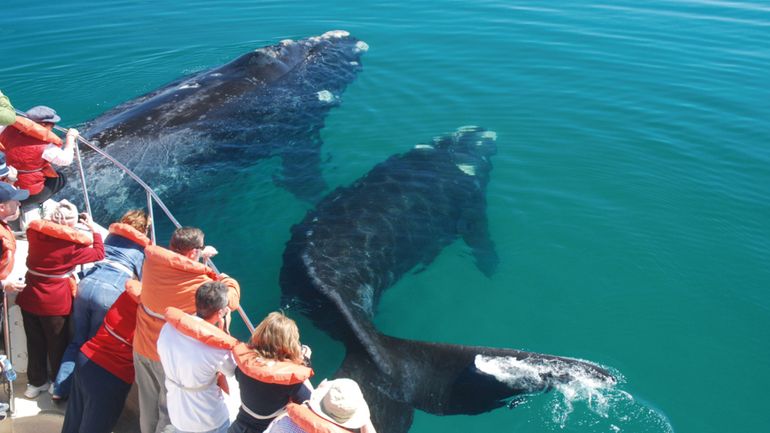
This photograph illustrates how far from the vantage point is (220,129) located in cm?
1496

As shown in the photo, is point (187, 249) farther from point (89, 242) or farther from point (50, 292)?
point (50, 292)

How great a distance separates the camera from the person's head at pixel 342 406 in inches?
180

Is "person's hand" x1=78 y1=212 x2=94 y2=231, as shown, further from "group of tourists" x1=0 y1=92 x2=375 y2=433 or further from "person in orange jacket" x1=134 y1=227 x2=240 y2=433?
"person in orange jacket" x1=134 y1=227 x2=240 y2=433

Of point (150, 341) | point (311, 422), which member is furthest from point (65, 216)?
point (311, 422)

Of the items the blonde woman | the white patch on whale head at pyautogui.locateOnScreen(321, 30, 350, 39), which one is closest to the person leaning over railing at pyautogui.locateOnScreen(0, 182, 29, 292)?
the blonde woman

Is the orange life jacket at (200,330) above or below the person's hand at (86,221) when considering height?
above

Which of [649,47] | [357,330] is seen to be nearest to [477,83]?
[649,47]

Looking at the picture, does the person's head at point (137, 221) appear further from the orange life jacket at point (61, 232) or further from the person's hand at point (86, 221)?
the orange life jacket at point (61, 232)

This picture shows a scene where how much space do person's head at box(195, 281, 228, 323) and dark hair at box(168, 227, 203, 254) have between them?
2.34ft

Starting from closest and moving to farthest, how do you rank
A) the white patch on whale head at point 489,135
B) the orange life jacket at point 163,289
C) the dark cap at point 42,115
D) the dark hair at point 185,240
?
1. the orange life jacket at point 163,289
2. the dark hair at point 185,240
3. the dark cap at point 42,115
4. the white patch on whale head at point 489,135

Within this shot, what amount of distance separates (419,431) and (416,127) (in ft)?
32.8

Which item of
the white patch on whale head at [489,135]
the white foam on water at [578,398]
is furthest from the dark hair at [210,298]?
Result: the white patch on whale head at [489,135]

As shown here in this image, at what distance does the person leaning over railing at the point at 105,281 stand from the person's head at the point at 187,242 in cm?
85

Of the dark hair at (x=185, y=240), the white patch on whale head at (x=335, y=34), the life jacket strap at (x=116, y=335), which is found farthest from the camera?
the white patch on whale head at (x=335, y=34)
